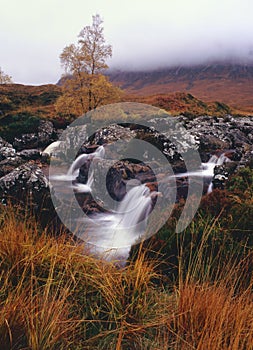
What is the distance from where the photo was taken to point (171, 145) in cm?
1694

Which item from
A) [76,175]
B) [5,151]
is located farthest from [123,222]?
[5,151]

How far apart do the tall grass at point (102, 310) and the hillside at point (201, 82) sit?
258 feet

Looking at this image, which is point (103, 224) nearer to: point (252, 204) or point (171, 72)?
point (252, 204)

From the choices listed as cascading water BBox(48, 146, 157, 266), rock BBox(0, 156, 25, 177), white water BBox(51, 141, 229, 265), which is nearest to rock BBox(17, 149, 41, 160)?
rock BBox(0, 156, 25, 177)

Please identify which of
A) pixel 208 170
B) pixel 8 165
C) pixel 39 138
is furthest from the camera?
pixel 39 138

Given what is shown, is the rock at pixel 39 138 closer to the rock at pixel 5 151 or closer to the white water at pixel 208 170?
the rock at pixel 5 151

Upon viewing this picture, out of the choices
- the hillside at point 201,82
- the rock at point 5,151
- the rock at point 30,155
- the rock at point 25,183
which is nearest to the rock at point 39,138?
the rock at point 5,151

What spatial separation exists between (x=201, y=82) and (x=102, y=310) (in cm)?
13676

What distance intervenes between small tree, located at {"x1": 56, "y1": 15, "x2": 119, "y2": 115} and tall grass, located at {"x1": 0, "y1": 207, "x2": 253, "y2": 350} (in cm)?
2242

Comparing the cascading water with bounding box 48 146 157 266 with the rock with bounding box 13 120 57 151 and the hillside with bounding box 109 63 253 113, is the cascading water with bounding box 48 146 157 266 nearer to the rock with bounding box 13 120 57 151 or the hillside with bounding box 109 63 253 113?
the rock with bounding box 13 120 57 151

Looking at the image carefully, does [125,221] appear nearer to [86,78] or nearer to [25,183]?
[25,183]

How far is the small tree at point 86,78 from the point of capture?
2491 centimetres

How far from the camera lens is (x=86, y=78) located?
2512cm

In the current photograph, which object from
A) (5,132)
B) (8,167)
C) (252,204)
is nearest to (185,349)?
(252,204)
